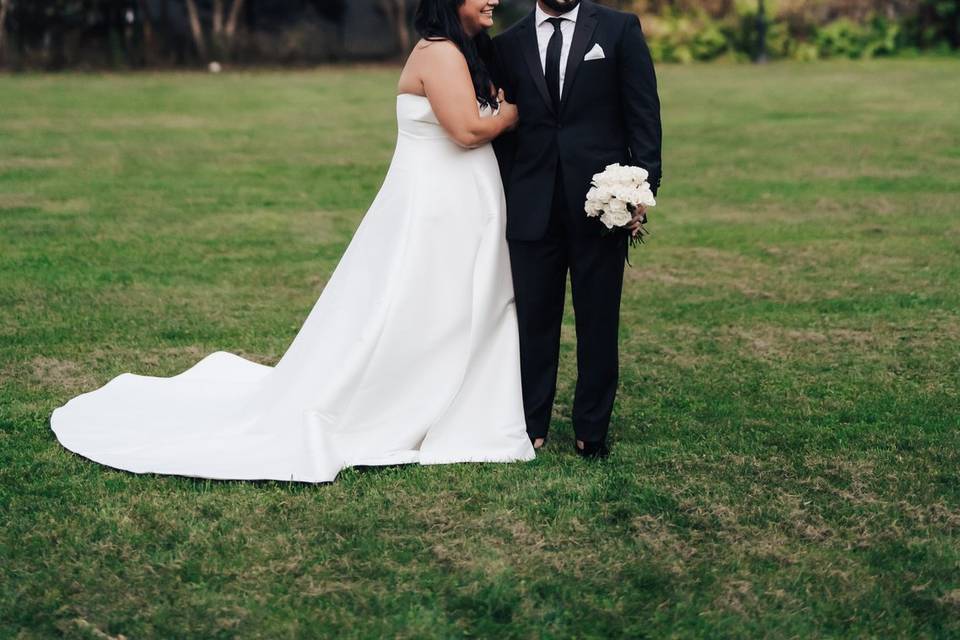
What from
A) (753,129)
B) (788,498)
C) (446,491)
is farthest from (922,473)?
(753,129)

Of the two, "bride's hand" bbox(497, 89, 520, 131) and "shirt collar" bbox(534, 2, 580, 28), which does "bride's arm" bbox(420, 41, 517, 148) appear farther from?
"shirt collar" bbox(534, 2, 580, 28)

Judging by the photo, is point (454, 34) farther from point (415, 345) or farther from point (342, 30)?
point (342, 30)

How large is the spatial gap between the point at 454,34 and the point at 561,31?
47 centimetres

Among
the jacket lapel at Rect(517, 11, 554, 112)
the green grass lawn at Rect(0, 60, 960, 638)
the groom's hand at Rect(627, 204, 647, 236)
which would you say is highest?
the jacket lapel at Rect(517, 11, 554, 112)

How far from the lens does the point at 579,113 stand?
17.6 feet

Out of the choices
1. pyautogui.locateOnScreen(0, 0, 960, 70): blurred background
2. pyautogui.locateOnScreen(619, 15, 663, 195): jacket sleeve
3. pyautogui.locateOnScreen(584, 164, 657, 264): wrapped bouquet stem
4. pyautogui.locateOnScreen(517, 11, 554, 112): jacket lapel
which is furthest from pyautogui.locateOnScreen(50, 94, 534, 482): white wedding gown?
pyautogui.locateOnScreen(0, 0, 960, 70): blurred background

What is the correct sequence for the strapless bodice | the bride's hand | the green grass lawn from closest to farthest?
the green grass lawn
the bride's hand
the strapless bodice

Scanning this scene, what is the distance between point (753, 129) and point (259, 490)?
14153mm

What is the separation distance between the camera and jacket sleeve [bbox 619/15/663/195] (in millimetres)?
5219

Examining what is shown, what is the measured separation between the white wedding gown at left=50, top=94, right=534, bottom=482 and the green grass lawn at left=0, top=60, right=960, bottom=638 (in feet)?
0.82

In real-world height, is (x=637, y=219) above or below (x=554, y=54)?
below

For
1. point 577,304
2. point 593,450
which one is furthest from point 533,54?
point 593,450

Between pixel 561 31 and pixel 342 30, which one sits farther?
pixel 342 30

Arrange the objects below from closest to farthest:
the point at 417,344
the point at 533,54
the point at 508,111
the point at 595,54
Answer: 1. the point at 595,54
2. the point at 533,54
3. the point at 508,111
4. the point at 417,344
